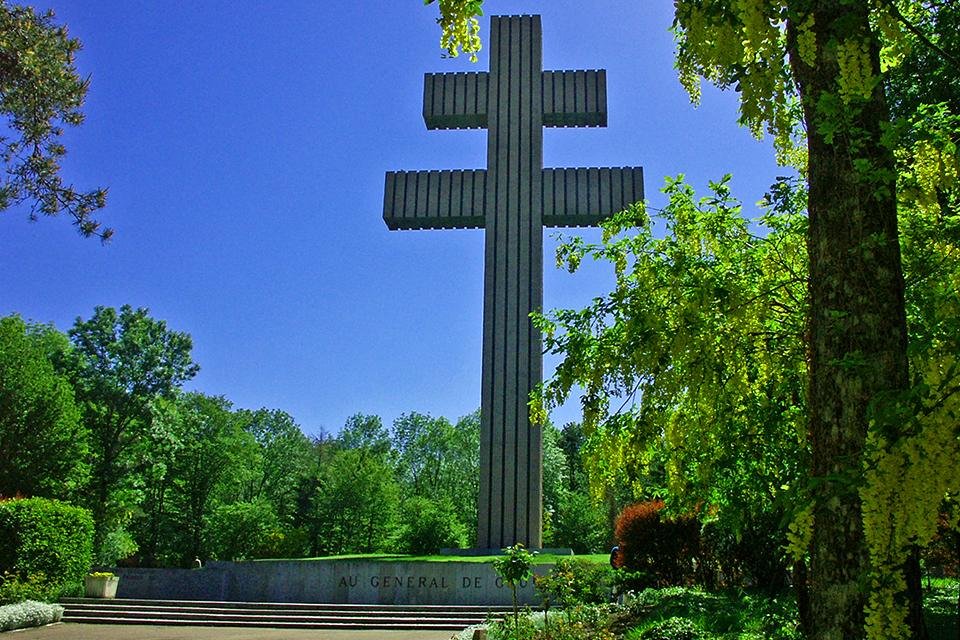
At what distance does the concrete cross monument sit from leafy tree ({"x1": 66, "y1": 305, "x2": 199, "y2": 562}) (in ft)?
50.7

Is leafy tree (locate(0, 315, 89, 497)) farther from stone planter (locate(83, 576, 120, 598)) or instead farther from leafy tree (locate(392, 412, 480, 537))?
leafy tree (locate(392, 412, 480, 537))

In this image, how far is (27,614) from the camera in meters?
12.1

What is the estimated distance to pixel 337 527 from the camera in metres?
35.8

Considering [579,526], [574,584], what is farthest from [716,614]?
[579,526]

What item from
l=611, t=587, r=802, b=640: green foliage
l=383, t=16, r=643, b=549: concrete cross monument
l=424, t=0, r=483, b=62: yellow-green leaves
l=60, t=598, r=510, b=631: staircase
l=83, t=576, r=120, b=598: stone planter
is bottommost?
l=60, t=598, r=510, b=631: staircase

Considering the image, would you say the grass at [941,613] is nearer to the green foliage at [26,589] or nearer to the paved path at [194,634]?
the paved path at [194,634]

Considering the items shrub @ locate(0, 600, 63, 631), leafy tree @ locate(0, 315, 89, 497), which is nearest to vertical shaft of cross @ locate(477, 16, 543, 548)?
shrub @ locate(0, 600, 63, 631)

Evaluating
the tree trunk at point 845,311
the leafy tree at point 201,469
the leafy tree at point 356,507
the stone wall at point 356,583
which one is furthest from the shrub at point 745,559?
the leafy tree at point 201,469

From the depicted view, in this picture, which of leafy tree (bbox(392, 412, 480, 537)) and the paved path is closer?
the paved path

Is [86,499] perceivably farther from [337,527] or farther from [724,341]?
[724,341]

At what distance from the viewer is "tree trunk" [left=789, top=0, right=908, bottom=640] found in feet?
8.93

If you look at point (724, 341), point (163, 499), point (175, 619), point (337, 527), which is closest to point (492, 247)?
point (175, 619)

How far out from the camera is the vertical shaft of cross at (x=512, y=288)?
18.9 meters

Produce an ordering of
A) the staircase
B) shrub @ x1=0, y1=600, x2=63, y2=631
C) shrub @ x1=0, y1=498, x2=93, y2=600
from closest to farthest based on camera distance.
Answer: shrub @ x1=0, y1=600, x2=63, y2=631 < the staircase < shrub @ x1=0, y1=498, x2=93, y2=600
